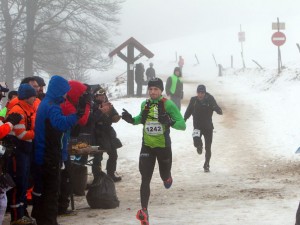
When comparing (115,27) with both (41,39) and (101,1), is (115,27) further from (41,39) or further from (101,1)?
(41,39)

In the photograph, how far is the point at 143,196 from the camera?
706cm

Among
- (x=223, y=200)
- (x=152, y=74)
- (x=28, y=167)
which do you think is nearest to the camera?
(x=28, y=167)

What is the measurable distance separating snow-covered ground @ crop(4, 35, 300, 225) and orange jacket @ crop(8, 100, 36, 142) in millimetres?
1327

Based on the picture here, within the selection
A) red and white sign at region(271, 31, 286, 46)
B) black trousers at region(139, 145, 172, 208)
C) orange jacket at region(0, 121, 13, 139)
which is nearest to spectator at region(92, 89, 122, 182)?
black trousers at region(139, 145, 172, 208)

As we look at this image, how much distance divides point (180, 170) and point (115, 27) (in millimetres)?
23316

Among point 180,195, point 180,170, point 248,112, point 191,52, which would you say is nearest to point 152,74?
point 248,112

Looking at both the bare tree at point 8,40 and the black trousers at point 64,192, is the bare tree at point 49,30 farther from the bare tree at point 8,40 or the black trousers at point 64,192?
the black trousers at point 64,192

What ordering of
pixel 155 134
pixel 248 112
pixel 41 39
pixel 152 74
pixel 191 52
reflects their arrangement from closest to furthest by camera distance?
pixel 155 134 → pixel 248 112 → pixel 152 74 → pixel 41 39 → pixel 191 52

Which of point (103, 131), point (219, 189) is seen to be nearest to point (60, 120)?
point (103, 131)

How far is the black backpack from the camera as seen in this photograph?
782 centimetres

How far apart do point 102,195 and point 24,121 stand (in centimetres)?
181

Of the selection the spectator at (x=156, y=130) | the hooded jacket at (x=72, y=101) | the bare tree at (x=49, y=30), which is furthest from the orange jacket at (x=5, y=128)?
the bare tree at (x=49, y=30)

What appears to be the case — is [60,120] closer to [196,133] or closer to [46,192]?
[46,192]

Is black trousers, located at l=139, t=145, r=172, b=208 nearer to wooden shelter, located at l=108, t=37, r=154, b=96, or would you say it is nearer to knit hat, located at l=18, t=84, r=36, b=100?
knit hat, located at l=18, t=84, r=36, b=100
